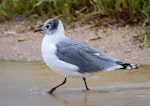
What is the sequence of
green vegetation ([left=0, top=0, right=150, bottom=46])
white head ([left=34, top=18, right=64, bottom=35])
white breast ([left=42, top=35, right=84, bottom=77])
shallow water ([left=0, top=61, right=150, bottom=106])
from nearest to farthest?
shallow water ([left=0, top=61, right=150, bottom=106]), white breast ([left=42, top=35, right=84, bottom=77]), white head ([left=34, top=18, right=64, bottom=35]), green vegetation ([left=0, top=0, right=150, bottom=46])

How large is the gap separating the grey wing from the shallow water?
0.87ft

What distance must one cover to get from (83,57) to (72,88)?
0.41 metres

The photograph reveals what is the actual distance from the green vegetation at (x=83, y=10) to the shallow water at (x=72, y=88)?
1761mm

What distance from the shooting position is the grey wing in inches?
265

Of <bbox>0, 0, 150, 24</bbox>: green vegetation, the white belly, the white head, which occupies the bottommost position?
the white belly

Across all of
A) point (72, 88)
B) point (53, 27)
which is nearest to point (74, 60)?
point (72, 88)

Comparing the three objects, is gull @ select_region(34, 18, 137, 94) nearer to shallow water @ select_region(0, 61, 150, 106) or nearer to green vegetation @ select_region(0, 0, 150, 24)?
shallow water @ select_region(0, 61, 150, 106)

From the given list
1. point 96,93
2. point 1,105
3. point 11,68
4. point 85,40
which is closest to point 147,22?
point 85,40

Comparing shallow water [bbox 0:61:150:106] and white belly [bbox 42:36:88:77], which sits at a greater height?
white belly [bbox 42:36:88:77]

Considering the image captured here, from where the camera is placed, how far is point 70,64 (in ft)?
22.1

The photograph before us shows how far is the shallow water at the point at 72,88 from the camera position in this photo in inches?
244

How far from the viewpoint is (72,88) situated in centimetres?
692

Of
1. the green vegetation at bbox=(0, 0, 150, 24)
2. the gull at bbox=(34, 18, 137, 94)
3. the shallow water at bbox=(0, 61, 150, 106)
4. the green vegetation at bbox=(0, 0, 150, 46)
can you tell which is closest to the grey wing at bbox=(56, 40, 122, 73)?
the gull at bbox=(34, 18, 137, 94)

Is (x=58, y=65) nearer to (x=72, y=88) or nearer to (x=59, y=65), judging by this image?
(x=59, y=65)
